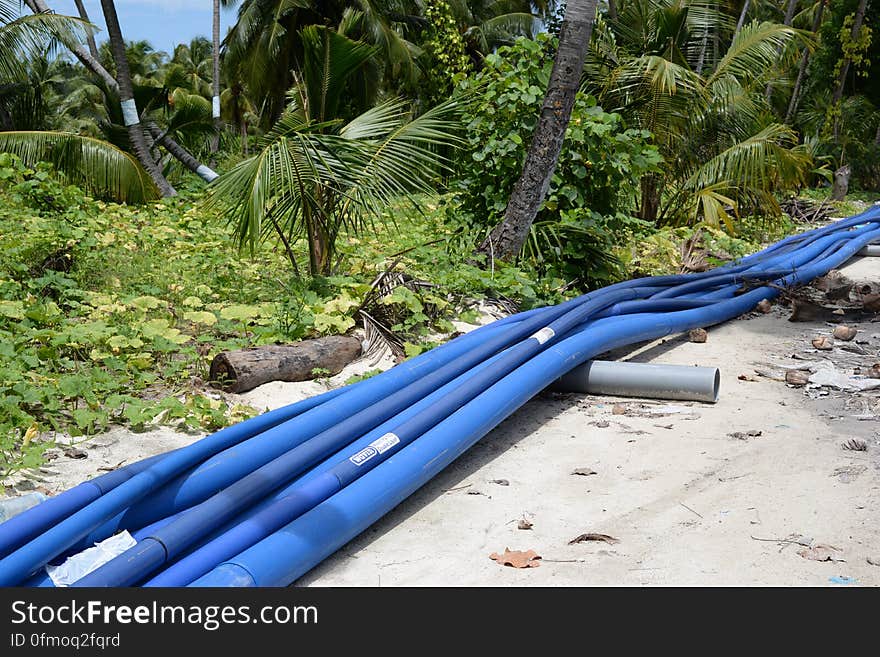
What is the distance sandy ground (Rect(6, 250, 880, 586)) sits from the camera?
8.87 feet

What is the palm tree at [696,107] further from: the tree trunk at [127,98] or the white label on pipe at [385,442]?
the tree trunk at [127,98]

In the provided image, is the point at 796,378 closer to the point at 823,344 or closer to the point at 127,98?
the point at 823,344

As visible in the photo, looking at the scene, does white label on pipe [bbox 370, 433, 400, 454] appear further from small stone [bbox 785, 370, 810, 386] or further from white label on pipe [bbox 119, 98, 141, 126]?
white label on pipe [bbox 119, 98, 141, 126]

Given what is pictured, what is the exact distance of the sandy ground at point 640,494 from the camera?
2.70 metres

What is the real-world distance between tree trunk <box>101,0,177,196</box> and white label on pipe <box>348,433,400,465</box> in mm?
10922

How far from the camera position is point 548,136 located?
6.50m

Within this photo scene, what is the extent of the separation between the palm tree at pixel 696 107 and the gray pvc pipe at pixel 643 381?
5.29 m

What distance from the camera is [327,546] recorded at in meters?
2.69

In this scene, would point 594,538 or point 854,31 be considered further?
point 854,31

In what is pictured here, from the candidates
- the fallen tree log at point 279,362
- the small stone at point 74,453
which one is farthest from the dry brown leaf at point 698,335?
the small stone at point 74,453

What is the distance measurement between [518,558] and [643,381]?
6.34 ft

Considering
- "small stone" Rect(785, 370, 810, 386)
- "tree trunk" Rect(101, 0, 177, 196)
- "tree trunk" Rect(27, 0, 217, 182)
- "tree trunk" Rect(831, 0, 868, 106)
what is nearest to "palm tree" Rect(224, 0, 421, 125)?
"tree trunk" Rect(27, 0, 217, 182)

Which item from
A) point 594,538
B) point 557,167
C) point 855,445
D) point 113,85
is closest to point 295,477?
point 594,538

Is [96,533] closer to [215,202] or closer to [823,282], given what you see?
[215,202]
